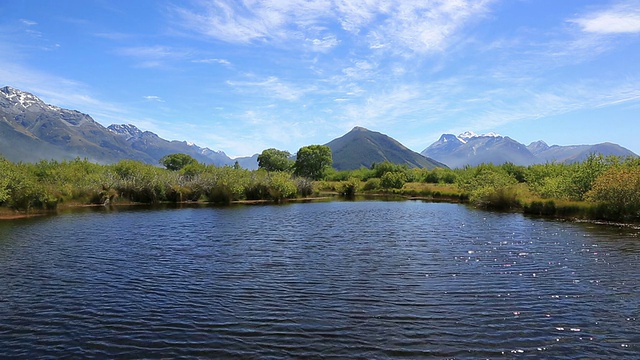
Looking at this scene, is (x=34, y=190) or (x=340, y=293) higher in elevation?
(x=34, y=190)

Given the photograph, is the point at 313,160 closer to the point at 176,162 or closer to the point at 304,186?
the point at 176,162

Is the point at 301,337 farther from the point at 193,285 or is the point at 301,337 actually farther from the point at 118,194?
the point at 118,194

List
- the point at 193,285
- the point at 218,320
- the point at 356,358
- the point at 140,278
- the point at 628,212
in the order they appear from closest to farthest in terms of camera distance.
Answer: the point at 356,358, the point at 218,320, the point at 193,285, the point at 140,278, the point at 628,212

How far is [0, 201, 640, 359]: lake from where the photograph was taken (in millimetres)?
10883

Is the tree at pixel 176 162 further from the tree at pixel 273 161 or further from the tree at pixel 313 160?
the tree at pixel 313 160

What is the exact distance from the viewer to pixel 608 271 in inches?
742

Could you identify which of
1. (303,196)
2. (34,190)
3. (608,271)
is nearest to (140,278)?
(608,271)

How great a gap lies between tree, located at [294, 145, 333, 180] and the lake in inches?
4817

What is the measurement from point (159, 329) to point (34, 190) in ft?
149

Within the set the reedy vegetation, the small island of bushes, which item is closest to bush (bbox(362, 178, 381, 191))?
the small island of bushes

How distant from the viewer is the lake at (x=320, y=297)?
10.9 metres

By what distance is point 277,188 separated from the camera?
254 feet

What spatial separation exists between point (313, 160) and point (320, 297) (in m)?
136

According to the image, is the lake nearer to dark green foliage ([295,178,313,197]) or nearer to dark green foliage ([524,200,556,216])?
dark green foliage ([524,200,556,216])
